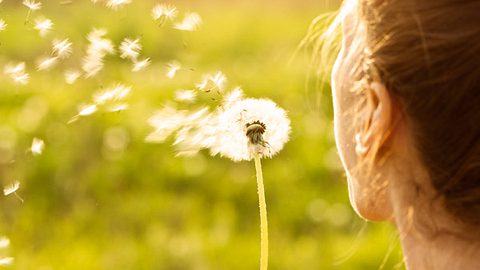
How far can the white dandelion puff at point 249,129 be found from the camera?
1.50 meters

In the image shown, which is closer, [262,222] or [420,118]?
[420,118]

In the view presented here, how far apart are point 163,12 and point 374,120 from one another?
1.20 ft

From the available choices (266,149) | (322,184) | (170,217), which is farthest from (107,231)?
(266,149)

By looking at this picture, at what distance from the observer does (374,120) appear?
50.3 inches

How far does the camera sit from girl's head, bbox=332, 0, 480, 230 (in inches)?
46.9

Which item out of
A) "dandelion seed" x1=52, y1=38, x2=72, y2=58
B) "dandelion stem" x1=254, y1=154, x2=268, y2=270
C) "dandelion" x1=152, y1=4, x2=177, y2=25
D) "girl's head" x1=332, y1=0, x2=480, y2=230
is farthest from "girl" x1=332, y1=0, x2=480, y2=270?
"dandelion seed" x1=52, y1=38, x2=72, y2=58

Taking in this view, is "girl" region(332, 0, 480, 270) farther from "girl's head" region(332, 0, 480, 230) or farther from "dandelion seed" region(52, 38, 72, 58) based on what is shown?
"dandelion seed" region(52, 38, 72, 58)

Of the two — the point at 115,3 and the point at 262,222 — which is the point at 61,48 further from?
the point at 262,222

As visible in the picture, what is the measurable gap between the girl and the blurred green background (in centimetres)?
162

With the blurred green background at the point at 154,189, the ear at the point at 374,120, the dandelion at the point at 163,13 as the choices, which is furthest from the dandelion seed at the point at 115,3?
the blurred green background at the point at 154,189

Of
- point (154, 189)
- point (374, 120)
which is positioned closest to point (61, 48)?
point (374, 120)

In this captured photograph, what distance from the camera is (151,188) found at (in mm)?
4277

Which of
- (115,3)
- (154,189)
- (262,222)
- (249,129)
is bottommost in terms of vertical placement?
(262,222)

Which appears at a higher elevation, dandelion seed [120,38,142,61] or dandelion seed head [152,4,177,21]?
dandelion seed head [152,4,177,21]
